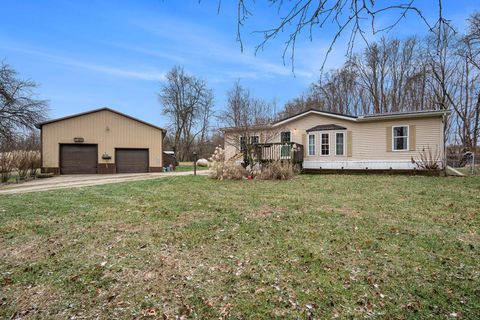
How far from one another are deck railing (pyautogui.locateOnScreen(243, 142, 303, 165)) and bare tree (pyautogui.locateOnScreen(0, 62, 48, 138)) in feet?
50.0

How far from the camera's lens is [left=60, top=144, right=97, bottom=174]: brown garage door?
17250mm

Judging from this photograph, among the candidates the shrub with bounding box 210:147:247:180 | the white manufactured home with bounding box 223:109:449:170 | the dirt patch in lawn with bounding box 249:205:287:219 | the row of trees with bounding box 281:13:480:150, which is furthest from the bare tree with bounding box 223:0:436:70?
the row of trees with bounding box 281:13:480:150

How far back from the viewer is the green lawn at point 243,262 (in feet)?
7.58

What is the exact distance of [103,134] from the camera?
17719 mm

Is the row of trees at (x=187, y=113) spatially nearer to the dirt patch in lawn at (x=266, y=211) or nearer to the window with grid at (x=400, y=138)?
the window with grid at (x=400, y=138)

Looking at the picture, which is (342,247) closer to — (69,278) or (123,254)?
(123,254)

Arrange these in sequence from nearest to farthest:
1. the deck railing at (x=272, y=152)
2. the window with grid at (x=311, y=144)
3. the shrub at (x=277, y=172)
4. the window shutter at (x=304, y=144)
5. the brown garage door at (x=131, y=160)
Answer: the shrub at (x=277, y=172)
the deck railing at (x=272, y=152)
the window with grid at (x=311, y=144)
the window shutter at (x=304, y=144)
the brown garage door at (x=131, y=160)

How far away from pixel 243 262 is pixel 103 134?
1795 centimetres

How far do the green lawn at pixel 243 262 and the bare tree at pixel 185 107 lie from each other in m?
30.5

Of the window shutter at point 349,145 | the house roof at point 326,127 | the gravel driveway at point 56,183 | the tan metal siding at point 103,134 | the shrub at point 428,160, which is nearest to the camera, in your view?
the gravel driveway at point 56,183

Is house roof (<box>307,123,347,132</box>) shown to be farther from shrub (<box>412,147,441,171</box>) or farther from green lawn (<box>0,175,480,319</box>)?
green lawn (<box>0,175,480,319</box>)

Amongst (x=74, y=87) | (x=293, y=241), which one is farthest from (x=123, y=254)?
(x=74, y=87)

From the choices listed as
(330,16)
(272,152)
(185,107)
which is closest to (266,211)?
(330,16)

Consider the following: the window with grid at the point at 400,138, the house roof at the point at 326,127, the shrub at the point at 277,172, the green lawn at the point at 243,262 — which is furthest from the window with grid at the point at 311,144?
the green lawn at the point at 243,262
